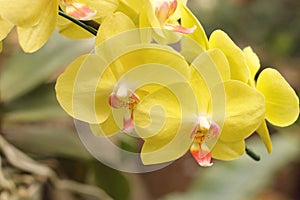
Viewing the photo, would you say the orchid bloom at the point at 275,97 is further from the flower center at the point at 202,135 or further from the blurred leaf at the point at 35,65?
the blurred leaf at the point at 35,65

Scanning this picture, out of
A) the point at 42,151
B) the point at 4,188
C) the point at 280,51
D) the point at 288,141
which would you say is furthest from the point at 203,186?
the point at 280,51

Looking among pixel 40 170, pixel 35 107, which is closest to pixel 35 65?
pixel 35 107

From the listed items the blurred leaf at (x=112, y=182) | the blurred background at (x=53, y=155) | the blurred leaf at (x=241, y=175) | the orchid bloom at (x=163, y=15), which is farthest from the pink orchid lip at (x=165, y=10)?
the blurred leaf at (x=241, y=175)

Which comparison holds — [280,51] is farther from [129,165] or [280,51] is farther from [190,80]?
[190,80]

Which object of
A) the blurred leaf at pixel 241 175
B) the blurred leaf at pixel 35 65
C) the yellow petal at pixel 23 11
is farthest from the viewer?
the blurred leaf at pixel 241 175

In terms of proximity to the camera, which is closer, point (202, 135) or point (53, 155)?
point (202, 135)

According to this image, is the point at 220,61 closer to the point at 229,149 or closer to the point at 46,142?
the point at 229,149
